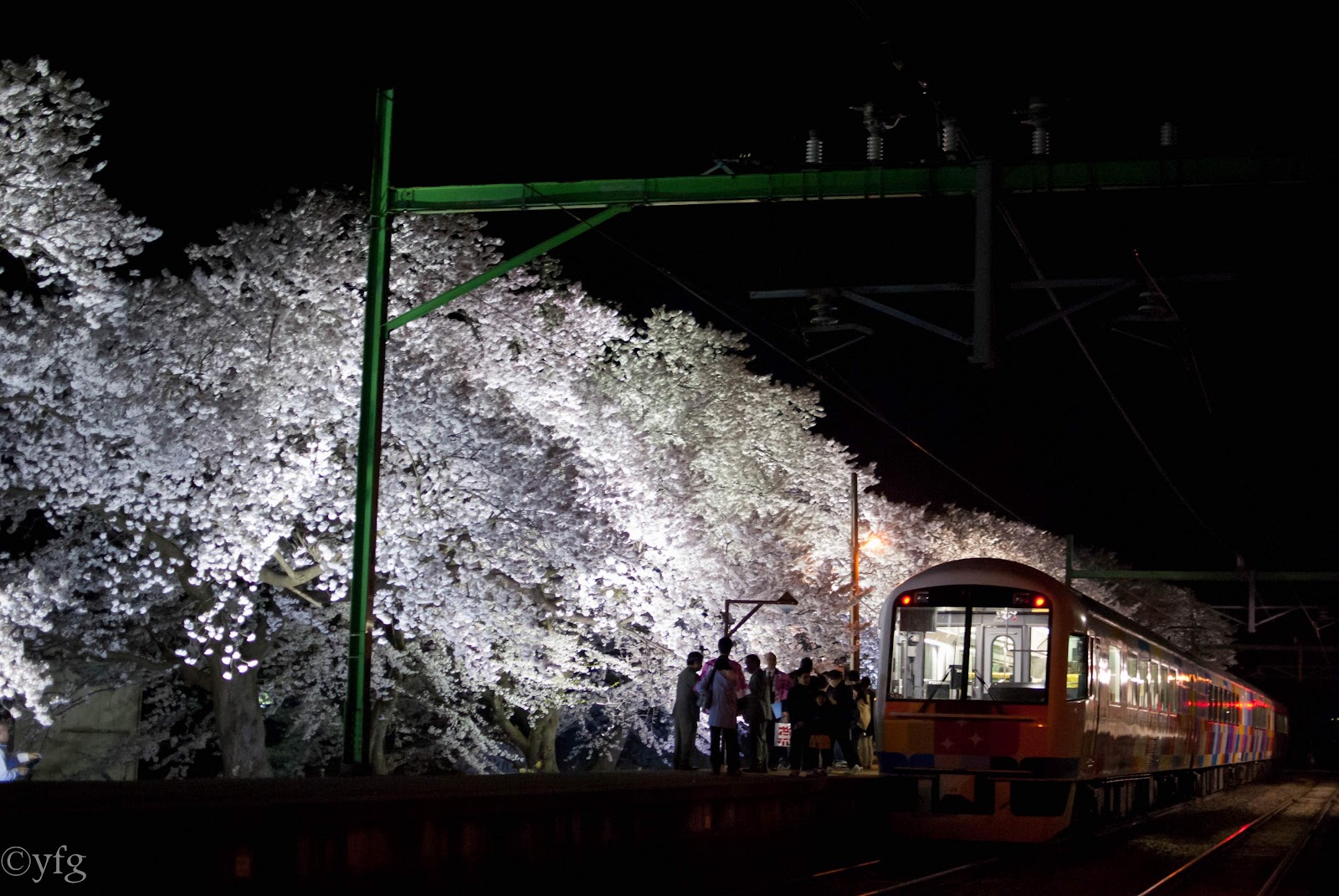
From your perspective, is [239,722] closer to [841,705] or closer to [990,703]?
[841,705]

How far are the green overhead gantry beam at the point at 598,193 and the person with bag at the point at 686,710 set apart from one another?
380 centimetres

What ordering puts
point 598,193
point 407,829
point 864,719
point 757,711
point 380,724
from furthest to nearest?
point 380,724, point 864,719, point 757,711, point 598,193, point 407,829

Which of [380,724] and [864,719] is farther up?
[864,719]

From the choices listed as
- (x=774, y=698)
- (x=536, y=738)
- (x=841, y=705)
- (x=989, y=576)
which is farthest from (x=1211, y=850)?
(x=536, y=738)

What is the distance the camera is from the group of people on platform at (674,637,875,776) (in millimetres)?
16922

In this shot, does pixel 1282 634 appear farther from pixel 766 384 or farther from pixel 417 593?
pixel 417 593

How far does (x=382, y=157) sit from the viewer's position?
15.3 m

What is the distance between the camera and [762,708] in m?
18.8

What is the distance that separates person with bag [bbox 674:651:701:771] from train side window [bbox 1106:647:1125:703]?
512 cm

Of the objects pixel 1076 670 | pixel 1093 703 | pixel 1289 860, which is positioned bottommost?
pixel 1289 860

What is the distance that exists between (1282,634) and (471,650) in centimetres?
7123

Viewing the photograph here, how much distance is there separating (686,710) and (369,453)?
5000 mm

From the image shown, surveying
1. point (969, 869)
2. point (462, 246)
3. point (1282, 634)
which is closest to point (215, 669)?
point (462, 246)

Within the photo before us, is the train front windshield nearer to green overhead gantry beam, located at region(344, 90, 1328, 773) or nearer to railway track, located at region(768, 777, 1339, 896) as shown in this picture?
railway track, located at region(768, 777, 1339, 896)
